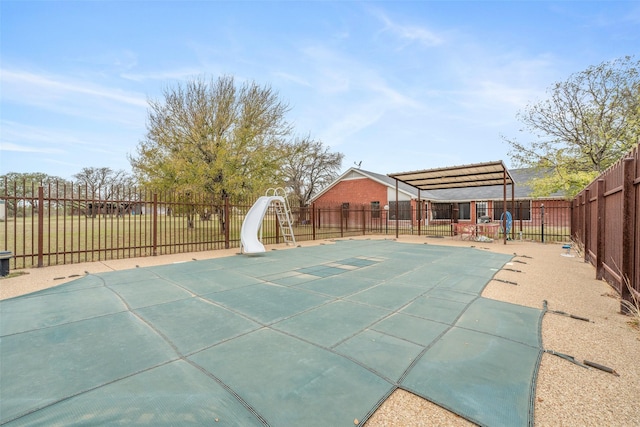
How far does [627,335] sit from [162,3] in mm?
14130

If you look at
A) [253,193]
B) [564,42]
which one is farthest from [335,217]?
[564,42]

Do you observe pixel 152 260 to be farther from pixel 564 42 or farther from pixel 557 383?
pixel 564 42

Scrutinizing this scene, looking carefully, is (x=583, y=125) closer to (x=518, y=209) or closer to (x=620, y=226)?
(x=518, y=209)

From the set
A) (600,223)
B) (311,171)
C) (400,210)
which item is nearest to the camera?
(600,223)

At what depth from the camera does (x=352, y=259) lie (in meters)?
8.24

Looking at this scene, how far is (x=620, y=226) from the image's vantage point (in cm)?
417

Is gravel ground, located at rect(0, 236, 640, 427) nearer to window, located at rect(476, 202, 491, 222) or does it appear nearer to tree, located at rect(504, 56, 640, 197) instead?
tree, located at rect(504, 56, 640, 197)

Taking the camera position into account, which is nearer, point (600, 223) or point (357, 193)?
point (600, 223)

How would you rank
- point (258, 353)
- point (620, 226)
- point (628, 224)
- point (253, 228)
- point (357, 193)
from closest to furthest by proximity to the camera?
point (258, 353) → point (628, 224) → point (620, 226) → point (253, 228) → point (357, 193)

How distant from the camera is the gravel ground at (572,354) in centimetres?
181

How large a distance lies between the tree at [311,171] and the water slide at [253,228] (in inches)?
769

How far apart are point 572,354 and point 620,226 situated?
289 centimetres

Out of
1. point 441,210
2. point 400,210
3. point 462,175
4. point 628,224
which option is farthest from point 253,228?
point 441,210

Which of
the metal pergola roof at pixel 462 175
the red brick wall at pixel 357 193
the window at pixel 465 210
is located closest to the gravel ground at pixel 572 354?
the metal pergola roof at pixel 462 175
